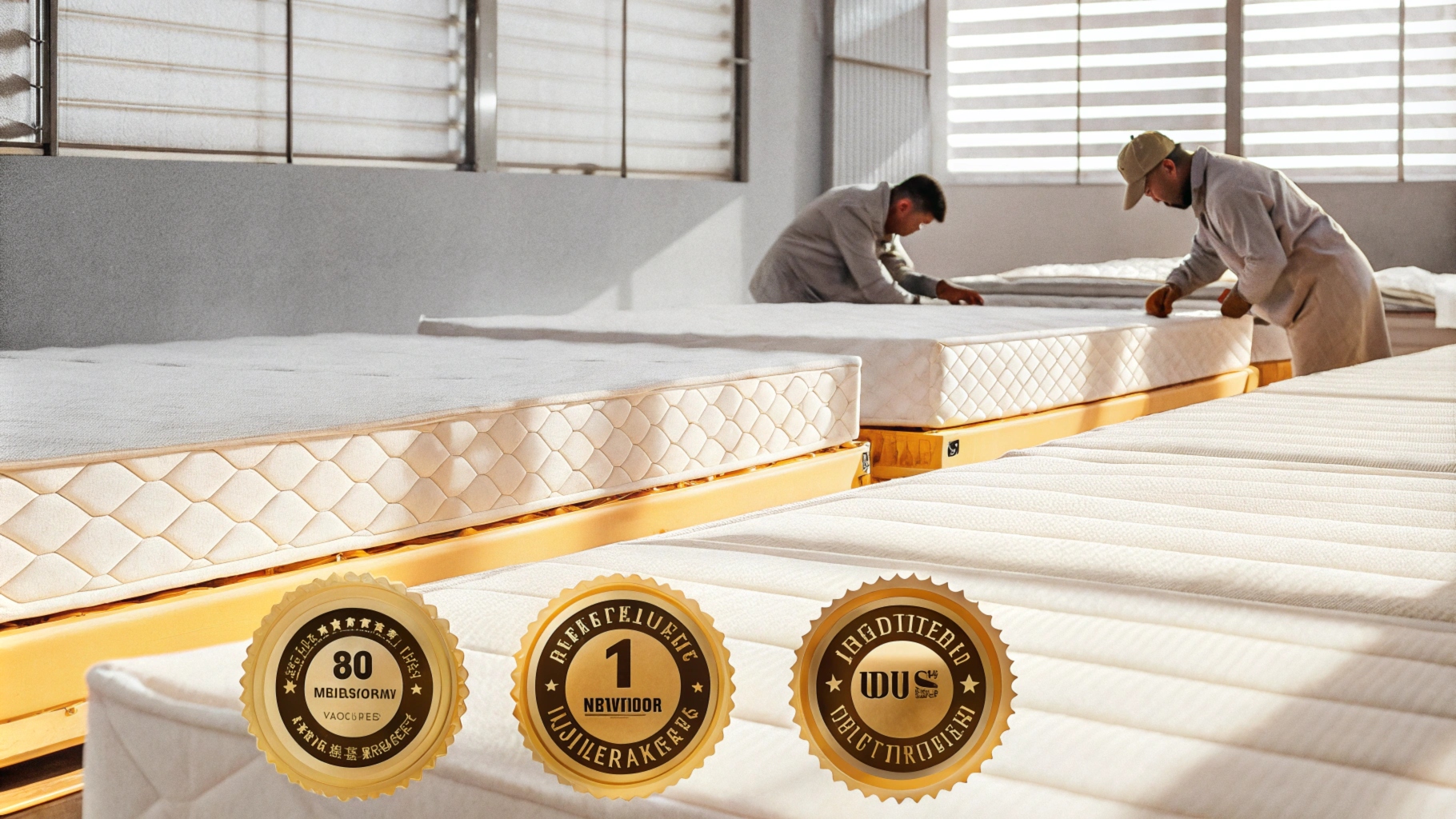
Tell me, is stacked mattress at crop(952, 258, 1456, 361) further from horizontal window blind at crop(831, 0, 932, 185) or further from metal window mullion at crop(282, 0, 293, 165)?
metal window mullion at crop(282, 0, 293, 165)

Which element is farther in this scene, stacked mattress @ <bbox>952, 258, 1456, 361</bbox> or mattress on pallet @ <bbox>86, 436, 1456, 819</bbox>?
stacked mattress @ <bbox>952, 258, 1456, 361</bbox>

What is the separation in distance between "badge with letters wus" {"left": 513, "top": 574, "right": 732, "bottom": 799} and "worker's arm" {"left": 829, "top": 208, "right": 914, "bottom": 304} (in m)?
4.07

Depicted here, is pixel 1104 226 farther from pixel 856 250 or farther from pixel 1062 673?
pixel 1062 673

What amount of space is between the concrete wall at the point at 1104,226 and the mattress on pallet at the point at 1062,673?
207 inches

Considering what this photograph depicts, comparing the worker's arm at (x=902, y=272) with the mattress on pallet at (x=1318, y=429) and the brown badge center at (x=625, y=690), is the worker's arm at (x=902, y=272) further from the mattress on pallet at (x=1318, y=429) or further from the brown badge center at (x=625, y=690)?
the brown badge center at (x=625, y=690)

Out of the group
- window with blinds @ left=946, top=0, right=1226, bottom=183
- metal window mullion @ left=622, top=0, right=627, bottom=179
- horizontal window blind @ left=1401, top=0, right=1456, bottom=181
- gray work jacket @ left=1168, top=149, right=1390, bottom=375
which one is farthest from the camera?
window with blinds @ left=946, top=0, right=1226, bottom=183

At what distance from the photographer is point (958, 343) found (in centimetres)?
282

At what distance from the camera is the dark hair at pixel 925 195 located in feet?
14.5

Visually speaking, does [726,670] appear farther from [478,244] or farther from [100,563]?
[478,244]

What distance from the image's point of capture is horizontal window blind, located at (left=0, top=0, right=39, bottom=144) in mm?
3209

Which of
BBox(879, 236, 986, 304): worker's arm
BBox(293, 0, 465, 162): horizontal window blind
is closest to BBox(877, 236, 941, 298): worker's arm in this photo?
BBox(879, 236, 986, 304): worker's arm

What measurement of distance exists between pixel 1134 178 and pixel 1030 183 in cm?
313

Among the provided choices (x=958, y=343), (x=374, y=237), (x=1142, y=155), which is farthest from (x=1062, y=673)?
(x=374, y=237)

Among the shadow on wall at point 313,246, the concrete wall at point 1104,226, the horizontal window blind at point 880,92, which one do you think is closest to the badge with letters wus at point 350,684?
the shadow on wall at point 313,246
